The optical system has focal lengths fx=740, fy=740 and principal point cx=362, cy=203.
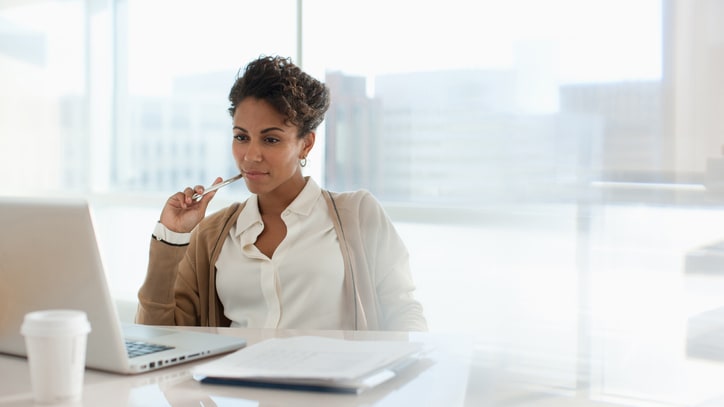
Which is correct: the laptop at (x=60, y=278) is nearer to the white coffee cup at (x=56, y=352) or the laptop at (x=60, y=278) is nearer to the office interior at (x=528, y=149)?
the white coffee cup at (x=56, y=352)

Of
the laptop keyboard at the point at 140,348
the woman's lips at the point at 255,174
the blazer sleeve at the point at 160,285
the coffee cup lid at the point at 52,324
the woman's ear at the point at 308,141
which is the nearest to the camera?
the coffee cup lid at the point at 52,324

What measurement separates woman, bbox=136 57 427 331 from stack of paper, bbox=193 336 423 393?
0.65 meters

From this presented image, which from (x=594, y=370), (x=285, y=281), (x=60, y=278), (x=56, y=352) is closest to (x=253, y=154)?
(x=285, y=281)

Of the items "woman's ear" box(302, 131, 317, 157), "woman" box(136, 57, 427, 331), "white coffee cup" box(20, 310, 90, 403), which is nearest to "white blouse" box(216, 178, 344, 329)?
"woman" box(136, 57, 427, 331)

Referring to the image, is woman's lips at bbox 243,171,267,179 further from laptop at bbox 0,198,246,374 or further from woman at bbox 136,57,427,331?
laptop at bbox 0,198,246,374

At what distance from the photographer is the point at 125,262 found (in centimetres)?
417

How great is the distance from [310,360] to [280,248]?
Answer: 82cm

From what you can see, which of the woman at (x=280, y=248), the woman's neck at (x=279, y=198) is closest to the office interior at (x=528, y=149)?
the woman at (x=280, y=248)

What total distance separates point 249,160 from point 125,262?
8.45 feet

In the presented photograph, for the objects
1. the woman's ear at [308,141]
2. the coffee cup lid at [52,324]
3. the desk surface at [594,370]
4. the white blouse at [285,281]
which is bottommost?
the desk surface at [594,370]

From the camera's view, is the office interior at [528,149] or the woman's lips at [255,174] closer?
the woman's lips at [255,174]

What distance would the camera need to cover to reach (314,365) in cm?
95

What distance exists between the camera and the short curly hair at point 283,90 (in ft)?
6.22

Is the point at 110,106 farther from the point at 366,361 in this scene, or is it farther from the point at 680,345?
the point at 366,361
